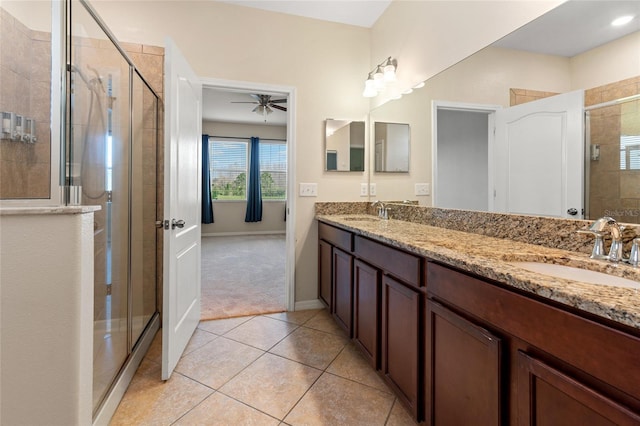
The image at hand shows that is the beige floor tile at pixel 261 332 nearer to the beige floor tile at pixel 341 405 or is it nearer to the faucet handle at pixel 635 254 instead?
the beige floor tile at pixel 341 405

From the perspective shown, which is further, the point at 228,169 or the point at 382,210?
the point at 228,169

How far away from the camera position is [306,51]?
265 cm

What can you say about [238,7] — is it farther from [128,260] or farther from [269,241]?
[269,241]

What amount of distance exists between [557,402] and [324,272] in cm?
192

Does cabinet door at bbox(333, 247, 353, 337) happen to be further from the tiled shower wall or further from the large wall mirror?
the tiled shower wall

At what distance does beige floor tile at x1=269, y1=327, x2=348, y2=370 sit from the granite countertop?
893mm

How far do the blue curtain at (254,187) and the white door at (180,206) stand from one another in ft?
16.0

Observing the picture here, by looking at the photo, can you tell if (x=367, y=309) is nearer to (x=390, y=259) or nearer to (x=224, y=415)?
(x=390, y=259)

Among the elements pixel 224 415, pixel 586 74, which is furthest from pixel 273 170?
pixel 586 74

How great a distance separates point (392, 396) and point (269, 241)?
515cm

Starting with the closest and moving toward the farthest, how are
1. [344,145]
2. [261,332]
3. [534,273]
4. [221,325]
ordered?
[534,273]
[261,332]
[221,325]
[344,145]

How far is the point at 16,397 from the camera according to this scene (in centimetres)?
92

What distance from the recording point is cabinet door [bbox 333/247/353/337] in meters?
1.95

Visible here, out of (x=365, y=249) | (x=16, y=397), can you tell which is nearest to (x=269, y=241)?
(x=365, y=249)
